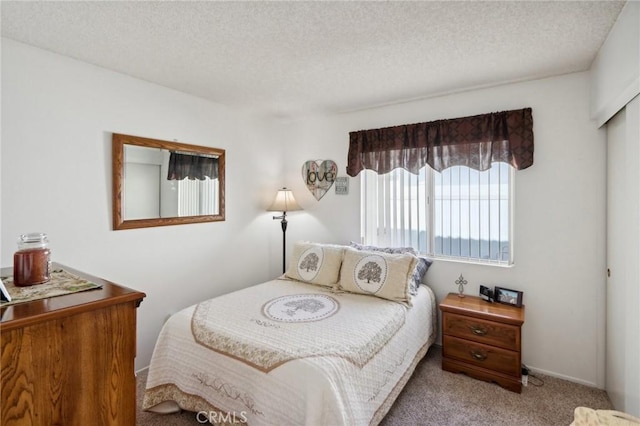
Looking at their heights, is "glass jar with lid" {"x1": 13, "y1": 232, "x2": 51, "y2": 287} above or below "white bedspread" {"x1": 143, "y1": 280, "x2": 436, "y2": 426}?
above

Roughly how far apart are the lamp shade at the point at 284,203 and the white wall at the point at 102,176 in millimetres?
360

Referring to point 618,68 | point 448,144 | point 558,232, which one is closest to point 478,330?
point 558,232

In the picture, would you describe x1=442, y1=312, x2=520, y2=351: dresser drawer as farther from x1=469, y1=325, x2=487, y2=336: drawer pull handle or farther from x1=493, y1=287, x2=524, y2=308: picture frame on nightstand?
x1=493, y1=287, x2=524, y2=308: picture frame on nightstand

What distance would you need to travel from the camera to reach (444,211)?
304 cm

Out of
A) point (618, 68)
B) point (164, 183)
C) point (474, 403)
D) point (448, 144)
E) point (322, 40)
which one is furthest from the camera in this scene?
point (448, 144)

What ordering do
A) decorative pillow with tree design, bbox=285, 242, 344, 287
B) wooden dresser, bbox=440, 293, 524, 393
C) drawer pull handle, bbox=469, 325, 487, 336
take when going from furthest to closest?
decorative pillow with tree design, bbox=285, 242, 344, 287, drawer pull handle, bbox=469, 325, 487, 336, wooden dresser, bbox=440, 293, 524, 393

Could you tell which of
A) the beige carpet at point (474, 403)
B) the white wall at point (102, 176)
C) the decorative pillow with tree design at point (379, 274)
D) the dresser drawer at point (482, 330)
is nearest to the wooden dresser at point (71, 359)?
the beige carpet at point (474, 403)

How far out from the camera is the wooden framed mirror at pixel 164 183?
8.21 ft

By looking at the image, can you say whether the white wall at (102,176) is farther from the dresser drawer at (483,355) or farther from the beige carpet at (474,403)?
the dresser drawer at (483,355)

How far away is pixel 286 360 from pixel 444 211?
2.15 metres

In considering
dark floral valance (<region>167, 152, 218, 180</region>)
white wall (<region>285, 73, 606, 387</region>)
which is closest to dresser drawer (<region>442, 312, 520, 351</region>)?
white wall (<region>285, 73, 606, 387</region>)

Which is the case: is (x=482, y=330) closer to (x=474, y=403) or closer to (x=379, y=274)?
(x=474, y=403)

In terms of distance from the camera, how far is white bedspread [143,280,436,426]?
154 centimetres

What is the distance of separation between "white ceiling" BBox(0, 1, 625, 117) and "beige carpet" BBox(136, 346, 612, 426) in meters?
2.47
